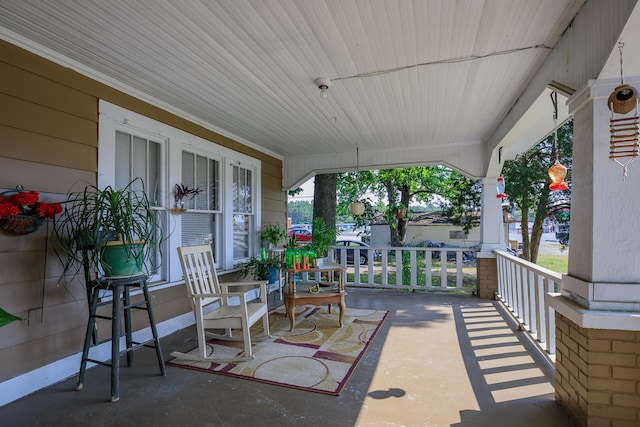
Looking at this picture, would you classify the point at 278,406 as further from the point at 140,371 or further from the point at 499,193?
the point at 499,193

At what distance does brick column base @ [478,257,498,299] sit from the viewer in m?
4.92

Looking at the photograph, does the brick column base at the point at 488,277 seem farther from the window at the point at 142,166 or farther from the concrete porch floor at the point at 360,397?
the window at the point at 142,166

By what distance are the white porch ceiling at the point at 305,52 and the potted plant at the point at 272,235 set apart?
6.23ft

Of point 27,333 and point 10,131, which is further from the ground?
point 10,131

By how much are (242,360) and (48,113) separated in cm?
243

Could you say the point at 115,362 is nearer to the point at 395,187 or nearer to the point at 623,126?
the point at 623,126

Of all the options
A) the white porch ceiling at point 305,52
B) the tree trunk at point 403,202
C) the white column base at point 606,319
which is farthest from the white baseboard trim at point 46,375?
the tree trunk at point 403,202

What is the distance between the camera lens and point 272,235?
5.31 meters

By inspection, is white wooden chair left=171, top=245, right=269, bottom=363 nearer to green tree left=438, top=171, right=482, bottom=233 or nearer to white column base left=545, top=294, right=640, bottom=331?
white column base left=545, top=294, right=640, bottom=331

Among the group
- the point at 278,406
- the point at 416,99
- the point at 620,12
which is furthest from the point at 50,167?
the point at 620,12

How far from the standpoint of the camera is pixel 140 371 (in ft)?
8.55

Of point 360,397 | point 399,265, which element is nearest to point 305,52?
point 360,397

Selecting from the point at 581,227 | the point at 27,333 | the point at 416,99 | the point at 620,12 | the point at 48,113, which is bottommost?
the point at 27,333

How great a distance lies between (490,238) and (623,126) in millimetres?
3622
